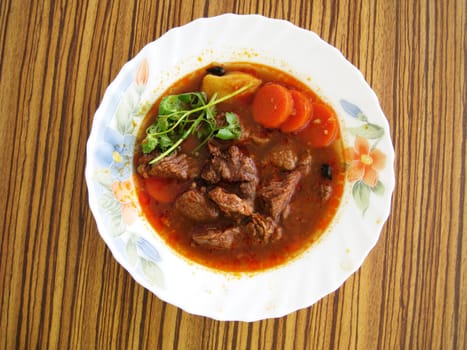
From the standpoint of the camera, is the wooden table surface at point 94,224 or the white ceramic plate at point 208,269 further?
the wooden table surface at point 94,224

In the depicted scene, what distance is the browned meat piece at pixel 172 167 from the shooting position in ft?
11.4

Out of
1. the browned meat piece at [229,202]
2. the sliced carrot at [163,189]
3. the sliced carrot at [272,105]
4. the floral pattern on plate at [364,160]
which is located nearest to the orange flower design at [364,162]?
the floral pattern on plate at [364,160]

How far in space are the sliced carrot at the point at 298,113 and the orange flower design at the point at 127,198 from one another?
1342mm

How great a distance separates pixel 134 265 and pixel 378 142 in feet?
6.93

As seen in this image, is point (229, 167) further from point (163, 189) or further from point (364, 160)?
Result: point (364, 160)

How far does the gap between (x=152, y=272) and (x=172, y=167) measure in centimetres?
84

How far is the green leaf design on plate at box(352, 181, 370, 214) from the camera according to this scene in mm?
3434

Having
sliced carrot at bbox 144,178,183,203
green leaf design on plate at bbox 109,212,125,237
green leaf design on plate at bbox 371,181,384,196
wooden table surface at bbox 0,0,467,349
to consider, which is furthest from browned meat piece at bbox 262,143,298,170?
green leaf design on plate at bbox 109,212,125,237

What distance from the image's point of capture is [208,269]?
354 centimetres

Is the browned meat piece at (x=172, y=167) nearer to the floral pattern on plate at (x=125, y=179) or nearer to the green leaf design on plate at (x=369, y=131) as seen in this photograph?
the floral pattern on plate at (x=125, y=179)

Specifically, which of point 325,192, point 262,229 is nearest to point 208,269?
point 262,229

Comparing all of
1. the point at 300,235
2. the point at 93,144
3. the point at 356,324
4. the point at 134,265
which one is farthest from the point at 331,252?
the point at 93,144

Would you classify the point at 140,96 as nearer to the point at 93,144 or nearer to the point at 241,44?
the point at 93,144

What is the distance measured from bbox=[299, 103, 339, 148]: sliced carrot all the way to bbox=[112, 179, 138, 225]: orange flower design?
147 cm
